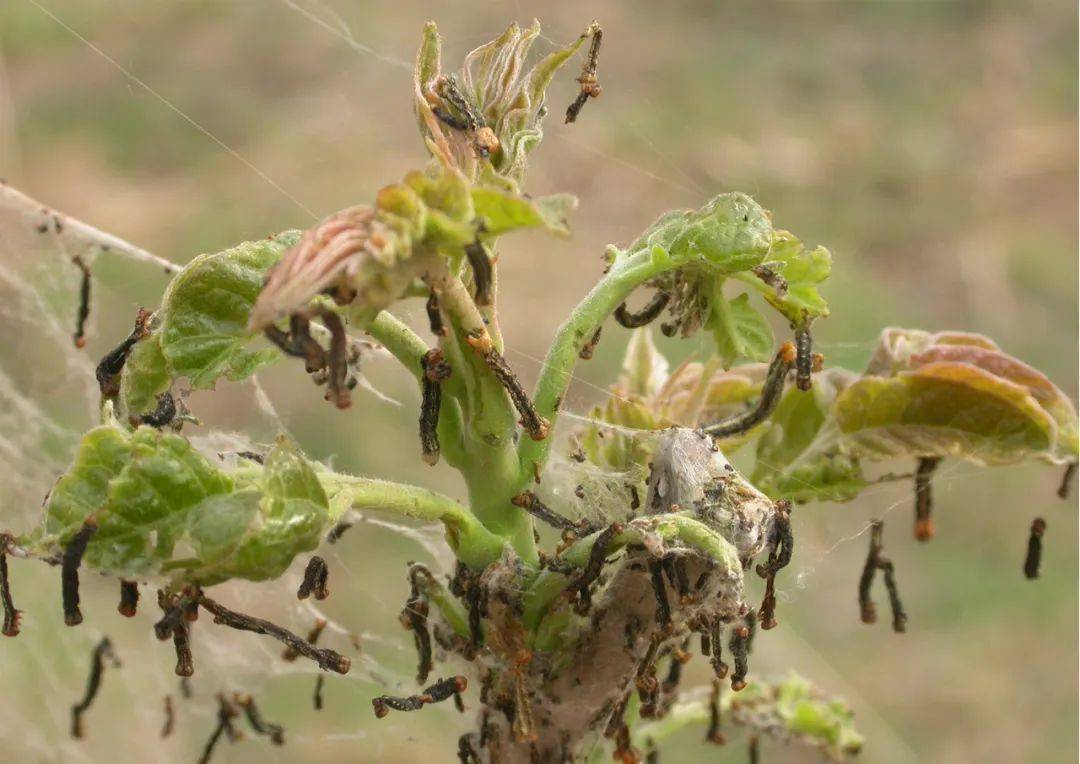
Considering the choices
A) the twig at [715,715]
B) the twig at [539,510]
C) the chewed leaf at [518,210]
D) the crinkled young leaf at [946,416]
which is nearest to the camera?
the chewed leaf at [518,210]

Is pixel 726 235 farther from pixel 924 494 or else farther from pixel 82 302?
pixel 82 302

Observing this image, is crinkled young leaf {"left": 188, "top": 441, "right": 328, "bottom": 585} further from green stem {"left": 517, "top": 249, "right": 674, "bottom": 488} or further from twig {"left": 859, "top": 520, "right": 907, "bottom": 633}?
twig {"left": 859, "top": 520, "right": 907, "bottom": 633}

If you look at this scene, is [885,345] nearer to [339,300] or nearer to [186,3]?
[339,300]

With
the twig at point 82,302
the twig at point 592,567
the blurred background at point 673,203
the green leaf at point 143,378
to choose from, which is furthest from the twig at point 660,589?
the blurred background at point 673,203

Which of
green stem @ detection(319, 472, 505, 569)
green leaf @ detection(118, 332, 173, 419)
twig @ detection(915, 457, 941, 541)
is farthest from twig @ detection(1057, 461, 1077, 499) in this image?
green leaf @ detection(118, 332, 173, 419)

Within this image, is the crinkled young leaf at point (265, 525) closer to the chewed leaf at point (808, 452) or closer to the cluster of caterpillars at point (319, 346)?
the cluster of caterpillars at point (319, 346)

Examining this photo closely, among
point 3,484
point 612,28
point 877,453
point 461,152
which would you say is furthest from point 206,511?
point 612,28

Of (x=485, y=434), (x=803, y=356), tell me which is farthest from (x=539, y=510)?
(x=803, y=356)
